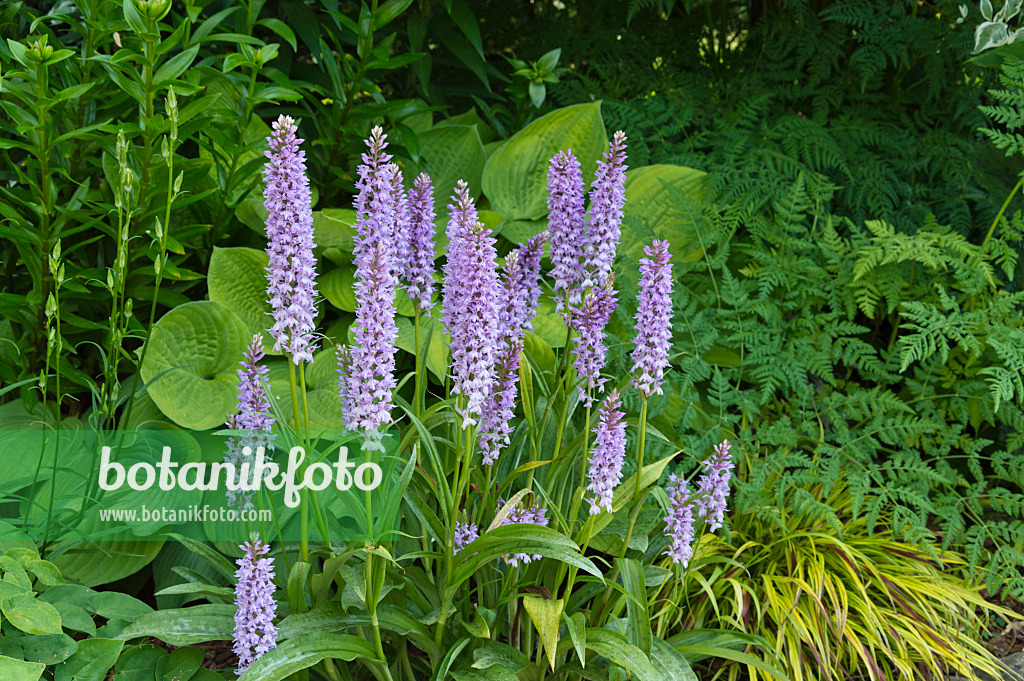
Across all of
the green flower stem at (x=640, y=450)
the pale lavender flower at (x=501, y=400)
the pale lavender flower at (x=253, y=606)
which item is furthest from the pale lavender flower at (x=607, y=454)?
the pale lavender flower at (x=253, y=606)

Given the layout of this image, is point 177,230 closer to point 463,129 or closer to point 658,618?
point 463,129

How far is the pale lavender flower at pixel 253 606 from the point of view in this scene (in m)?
1.25

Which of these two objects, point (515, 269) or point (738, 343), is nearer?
point (515, 269)

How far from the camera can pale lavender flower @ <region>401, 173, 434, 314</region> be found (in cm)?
138

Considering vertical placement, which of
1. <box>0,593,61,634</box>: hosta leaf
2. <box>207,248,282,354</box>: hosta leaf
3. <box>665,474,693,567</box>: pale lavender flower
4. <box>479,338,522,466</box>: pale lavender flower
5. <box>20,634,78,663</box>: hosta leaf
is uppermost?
<box>207,248,282,354</box>: hosta leaf

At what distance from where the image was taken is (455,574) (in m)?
1.31

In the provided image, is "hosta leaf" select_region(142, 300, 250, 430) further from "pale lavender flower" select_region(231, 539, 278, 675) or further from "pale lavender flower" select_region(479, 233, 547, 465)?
"pale lavender flower" select_region(479, 233, 547, 465)

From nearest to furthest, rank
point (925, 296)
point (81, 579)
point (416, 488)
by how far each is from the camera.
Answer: point (416, 488) < point (81, 579) < point (925, 296)

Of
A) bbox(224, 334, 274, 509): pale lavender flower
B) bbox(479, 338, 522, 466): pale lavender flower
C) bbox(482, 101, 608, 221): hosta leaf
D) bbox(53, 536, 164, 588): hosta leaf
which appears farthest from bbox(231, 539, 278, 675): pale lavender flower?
bbox(482, 101, 608, 221): hosta leaf

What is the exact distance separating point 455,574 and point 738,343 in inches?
48.5

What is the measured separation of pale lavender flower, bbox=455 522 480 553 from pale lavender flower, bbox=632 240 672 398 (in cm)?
42

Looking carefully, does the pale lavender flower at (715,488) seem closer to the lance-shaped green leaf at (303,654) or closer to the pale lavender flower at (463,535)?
the pale lavender flower at (463,535)

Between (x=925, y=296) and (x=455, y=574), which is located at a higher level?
(x=925, y=296)

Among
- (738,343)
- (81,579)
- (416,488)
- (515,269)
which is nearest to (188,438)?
(81,579)
